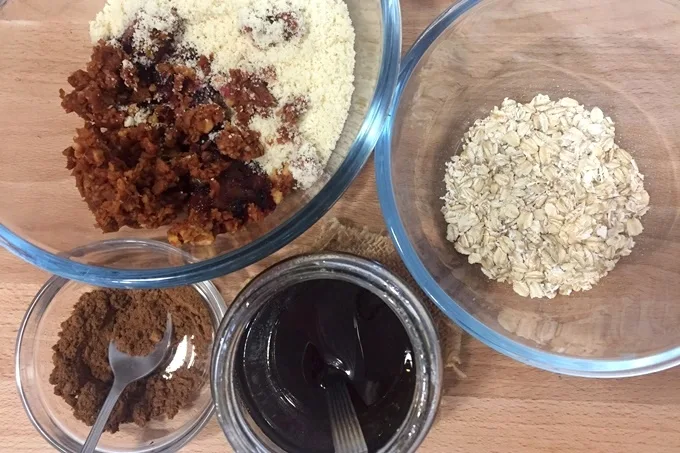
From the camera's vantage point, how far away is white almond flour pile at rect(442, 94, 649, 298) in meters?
1.01

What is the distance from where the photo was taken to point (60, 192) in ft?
3.27

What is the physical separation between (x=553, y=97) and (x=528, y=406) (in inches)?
22.3

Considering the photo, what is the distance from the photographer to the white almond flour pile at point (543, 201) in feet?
3.33

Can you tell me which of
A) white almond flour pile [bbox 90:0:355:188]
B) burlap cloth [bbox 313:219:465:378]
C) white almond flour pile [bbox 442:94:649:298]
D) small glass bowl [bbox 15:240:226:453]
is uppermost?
white almond flour pile [bbox 90:0:355:188]

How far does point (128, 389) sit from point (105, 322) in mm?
127

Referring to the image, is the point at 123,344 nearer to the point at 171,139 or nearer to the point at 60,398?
the point at 60,398

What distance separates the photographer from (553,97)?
43.1 inches

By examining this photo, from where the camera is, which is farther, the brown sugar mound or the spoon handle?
the spoon handle

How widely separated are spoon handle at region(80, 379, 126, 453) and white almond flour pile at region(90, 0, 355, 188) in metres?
0.48

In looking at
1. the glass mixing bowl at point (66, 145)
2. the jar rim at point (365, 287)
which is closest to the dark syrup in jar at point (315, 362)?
the jar rim at point (365, 287)

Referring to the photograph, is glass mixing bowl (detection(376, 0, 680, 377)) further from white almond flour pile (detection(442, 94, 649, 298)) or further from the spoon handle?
the spoon handle

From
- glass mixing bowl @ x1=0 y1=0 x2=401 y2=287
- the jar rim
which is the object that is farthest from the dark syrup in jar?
glass mixing bowl @ x1=0 y1=0 x2=401 y2=287

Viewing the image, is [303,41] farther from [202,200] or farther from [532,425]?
[532,425]

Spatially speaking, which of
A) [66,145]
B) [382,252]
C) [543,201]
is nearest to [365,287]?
[382,252]
